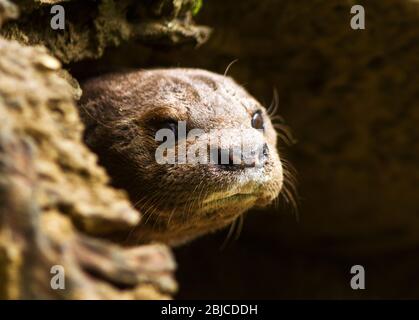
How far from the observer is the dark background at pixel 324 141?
159 inches

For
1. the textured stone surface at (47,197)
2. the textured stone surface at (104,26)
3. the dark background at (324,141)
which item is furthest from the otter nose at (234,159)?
the dark background at (324,141)

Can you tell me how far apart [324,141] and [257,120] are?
60.9 inches

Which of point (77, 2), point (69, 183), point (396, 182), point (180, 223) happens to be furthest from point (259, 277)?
point (69, 183)

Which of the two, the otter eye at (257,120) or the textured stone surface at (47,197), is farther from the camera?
the otter eye at (257,120)

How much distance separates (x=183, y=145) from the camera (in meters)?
3.08

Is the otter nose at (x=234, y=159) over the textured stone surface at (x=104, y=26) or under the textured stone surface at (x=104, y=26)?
under

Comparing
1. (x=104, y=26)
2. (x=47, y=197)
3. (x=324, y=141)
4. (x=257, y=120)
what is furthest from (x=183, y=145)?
(x=324, y=141)

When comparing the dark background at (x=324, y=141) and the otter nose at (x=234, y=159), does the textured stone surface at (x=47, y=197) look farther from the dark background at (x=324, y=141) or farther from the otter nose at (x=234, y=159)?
the dark background at (x=324, y=141)

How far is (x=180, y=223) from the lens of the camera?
332 cm

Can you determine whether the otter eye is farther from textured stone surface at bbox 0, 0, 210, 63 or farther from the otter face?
textured stone surface at bbox 0, 0, 210, 63

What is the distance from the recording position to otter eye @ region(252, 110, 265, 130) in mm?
3481

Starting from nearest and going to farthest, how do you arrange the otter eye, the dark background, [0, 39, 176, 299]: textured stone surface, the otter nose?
[0, 39, 176, 299]: textured stone surface
the otter nose
the otter eye
the dark background

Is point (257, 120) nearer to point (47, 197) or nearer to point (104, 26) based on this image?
point (104, 26)

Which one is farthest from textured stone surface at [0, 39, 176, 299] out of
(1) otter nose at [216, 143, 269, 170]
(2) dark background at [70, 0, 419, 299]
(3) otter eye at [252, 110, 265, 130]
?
(2) dark background at [70, 0, 419, 299]
